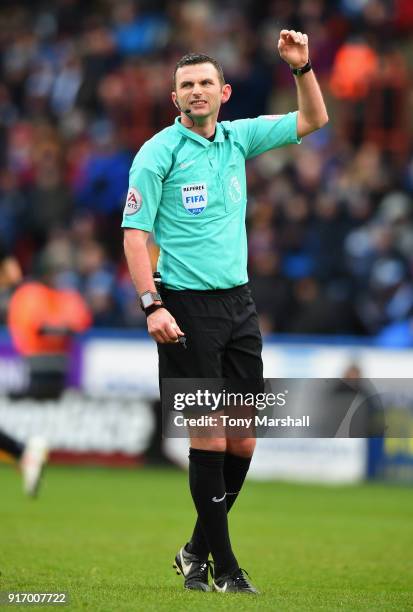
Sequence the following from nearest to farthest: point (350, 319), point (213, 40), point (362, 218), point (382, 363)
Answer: point (382, 363)
point (350, 319)
point (362, 218)
point (213, 40)

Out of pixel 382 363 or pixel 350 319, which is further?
pixel 350 319

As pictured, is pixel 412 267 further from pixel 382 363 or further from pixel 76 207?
pixel 76 207

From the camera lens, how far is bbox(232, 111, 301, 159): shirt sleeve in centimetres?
658

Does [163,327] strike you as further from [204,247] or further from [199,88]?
[199,88]

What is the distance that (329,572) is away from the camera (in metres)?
7.55

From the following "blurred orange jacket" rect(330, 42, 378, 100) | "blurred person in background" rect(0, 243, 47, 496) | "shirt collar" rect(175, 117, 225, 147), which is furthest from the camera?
"blurred orange jacket" rect(330, 42, 378, 100)

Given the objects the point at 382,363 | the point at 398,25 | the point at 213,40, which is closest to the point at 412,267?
the point at 382,363

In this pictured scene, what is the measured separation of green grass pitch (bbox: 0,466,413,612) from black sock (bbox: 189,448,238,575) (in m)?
0.20

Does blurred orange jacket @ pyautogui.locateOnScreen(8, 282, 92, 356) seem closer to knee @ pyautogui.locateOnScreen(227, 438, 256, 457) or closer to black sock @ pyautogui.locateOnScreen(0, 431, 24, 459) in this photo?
black sock @ pyautogui.locateOnScreen(0, 431, 24, 459)

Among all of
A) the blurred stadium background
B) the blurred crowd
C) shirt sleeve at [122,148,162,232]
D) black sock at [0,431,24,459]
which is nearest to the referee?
shirt sleeve at [122,148,162,232]

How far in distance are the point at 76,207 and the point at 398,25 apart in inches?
209

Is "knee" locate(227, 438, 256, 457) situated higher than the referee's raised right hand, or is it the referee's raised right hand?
the referee's raised right hand

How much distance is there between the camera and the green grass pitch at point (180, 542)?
6238mm

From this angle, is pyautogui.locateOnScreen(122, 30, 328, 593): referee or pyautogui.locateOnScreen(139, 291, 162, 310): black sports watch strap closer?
pyautogui.locateOnScreen(139, 291, 162, 310): black sports watch strap
